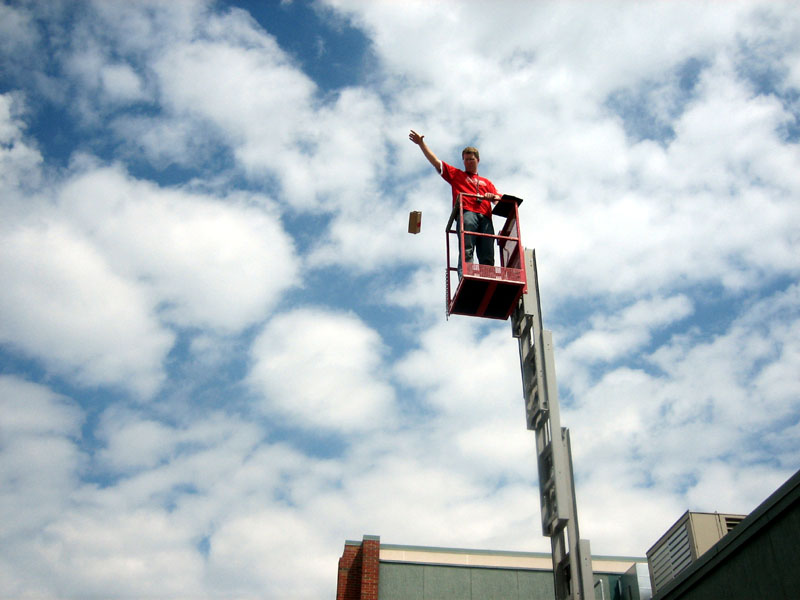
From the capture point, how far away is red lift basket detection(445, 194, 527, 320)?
10758 mm

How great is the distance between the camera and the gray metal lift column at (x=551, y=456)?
887 cm

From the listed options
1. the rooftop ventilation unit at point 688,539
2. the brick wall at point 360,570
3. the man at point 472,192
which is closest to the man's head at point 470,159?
the man at point 472,192

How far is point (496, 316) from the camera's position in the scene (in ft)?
36.7

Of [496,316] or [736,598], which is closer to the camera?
[736,598]

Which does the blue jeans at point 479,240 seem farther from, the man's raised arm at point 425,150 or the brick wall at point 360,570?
the brick wall at point 360,570

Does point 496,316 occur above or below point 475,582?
above

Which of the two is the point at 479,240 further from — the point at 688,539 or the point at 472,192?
the point at 688,539

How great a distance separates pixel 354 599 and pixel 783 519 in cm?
1214

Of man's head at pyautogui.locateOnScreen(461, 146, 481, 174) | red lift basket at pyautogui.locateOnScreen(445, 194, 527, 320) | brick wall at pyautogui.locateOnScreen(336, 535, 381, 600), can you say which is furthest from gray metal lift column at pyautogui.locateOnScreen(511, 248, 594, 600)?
brick wall at pyautogui.locateOnScreen(336, 535, 381, 600)

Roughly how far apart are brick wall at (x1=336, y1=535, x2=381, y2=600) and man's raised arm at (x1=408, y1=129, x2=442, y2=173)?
9801 mm

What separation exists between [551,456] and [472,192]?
4.60 m

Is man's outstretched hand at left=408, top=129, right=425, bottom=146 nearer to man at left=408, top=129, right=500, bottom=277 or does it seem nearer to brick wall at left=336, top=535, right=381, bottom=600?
man at left=408, top=129, right=500, bottom=277

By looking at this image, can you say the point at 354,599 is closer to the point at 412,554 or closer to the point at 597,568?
the point at 412,554

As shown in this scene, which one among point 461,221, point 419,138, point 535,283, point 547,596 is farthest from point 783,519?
point 547,596
